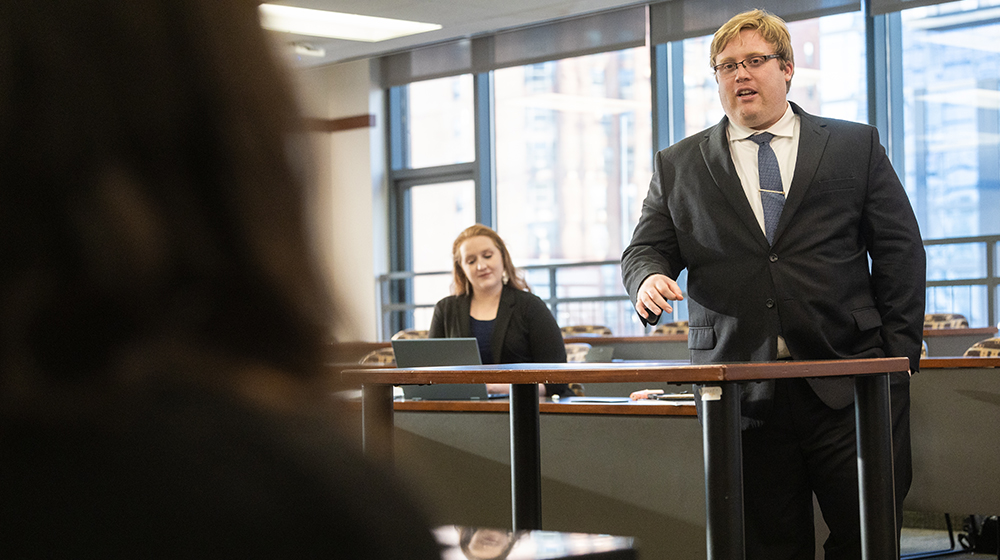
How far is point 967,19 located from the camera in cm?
724

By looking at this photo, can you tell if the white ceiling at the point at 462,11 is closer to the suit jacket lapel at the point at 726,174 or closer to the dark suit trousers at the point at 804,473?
the suit jacket lapel at the point at 726,174

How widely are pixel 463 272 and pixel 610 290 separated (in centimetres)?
465

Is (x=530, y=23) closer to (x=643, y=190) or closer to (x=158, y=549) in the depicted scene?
(x=643, y=190)

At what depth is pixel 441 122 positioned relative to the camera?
400 inches

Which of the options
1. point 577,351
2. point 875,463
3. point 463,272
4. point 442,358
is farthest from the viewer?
point 577,351

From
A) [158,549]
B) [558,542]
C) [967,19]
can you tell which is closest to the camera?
[158,549]

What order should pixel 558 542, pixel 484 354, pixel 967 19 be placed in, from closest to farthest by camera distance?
1. pixel 558 542
2. pixel 484 354
3. pixel 967 19

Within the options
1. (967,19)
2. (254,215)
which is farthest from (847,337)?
(967,19)

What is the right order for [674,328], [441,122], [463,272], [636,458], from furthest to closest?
[441,122] < [674,328] < [463,272] < [636,458]

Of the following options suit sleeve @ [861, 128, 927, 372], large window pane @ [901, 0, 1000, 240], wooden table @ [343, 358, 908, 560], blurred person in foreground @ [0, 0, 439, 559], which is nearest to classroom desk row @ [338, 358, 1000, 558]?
suit sleeve @ [861, 128, 927, 372]

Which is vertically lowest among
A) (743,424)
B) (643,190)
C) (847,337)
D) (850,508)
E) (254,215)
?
(850,508)

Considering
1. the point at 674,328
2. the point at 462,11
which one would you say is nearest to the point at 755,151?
the point at 674,328

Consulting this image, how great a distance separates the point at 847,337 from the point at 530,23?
7168mm

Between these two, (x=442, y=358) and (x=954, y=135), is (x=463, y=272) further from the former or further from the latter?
(x=954, y=135)
